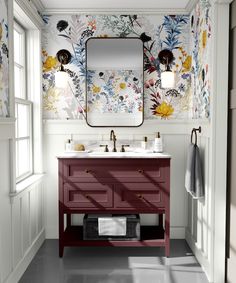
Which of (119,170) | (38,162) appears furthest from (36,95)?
(119,170)

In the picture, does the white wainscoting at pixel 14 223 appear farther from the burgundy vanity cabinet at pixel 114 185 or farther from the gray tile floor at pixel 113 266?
the burgundy vanity cabinet at pixel 114 185

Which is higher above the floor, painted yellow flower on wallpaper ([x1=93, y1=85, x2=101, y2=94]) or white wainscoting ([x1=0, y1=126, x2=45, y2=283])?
painted yellow flower on wallpaper ([x1=93, y1=85, x2=101, y2=94])

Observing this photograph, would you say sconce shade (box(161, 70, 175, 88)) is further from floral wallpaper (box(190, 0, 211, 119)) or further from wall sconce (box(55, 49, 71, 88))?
wall sconce (box(55, 49, 71, 88))

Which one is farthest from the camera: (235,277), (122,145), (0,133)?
(122,145)

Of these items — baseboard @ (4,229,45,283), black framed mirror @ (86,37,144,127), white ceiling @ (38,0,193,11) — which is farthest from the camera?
black framed mirror @ (86,37,144,127)

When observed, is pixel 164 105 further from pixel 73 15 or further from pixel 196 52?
pixel 73 15

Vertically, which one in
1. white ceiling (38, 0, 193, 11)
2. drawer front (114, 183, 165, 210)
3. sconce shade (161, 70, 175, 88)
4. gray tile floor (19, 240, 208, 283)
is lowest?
gray tile floor (19, 240, 208, 283)

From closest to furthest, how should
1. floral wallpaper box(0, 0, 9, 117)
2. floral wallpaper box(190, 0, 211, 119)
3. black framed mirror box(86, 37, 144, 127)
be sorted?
floral wallpaper box(0, 0, 9, 117), floral wallpaper box(190, 0, 211, 119), black framed mirror box(86, 37, 144, 127)

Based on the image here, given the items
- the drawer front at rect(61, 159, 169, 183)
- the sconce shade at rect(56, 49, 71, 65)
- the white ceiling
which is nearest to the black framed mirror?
the sconce shade at rect(56, 49, 71, 65)

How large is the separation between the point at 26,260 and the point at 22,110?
4.69 ft

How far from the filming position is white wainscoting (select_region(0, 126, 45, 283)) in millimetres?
2594

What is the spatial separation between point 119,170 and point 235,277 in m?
1.33

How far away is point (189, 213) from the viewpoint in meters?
3.93

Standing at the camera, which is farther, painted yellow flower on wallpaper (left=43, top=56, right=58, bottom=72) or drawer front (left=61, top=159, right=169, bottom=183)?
painted yellow flower on wallpaper (left=43, top=56, right=58, bottom=72)
